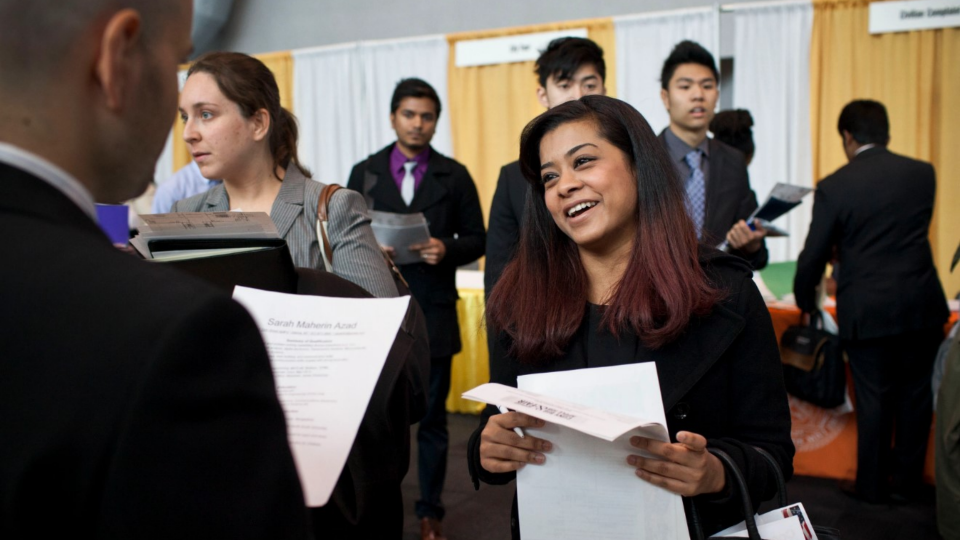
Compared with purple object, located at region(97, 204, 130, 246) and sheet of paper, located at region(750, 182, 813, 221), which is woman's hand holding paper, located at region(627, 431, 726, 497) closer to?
purple object, located at region(97, 204, 130, 246)

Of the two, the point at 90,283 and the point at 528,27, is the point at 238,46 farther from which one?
the point at 90,283

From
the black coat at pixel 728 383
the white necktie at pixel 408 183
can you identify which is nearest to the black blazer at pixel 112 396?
the black coat at pixel 728 383

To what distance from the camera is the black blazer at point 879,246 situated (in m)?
3.46

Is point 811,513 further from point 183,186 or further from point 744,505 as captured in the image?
point 183,186

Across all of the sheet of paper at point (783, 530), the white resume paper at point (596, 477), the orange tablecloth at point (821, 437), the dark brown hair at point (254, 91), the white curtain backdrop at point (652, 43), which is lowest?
the orange tablecloth at point (821, 437)

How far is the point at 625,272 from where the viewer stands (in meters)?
1.54

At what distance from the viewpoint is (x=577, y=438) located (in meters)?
1.27

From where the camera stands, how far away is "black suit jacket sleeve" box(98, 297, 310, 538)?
0.51m

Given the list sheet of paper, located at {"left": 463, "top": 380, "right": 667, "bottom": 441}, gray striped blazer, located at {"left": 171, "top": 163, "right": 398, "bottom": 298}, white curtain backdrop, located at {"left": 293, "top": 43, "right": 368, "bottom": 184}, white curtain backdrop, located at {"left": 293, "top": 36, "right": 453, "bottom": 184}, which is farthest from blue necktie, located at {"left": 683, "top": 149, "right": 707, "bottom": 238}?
white curtain backdrop, located at {"left": 293, "top": 43, "right": 368, "bottom": 184}

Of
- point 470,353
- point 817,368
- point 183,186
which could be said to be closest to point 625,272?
point 817,368

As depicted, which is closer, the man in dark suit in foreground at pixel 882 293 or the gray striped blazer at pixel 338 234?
the gray striped blazer at pixel 338 234

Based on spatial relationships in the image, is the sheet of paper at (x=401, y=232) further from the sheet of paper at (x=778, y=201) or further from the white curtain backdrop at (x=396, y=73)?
the white curtain backdrop at (x=396, y=73)

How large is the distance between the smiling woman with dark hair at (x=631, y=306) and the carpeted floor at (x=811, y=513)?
188cm

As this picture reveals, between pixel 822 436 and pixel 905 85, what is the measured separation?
3643 millimetres
